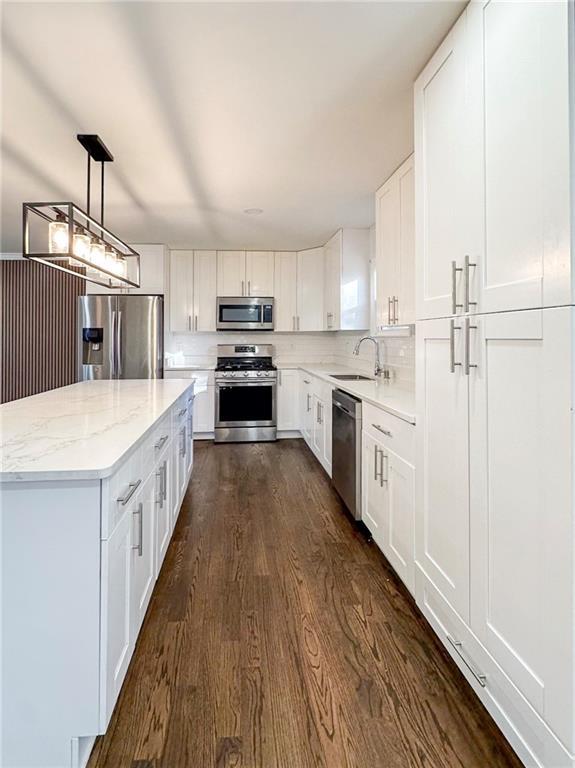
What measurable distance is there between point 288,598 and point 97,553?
1.21 m

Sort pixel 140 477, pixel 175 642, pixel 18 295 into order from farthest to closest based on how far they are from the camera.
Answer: pixel 18 295 → pixel 175 642 → pixel 140 477

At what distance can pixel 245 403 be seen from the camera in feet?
18.3

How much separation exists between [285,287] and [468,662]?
4807 millimetres

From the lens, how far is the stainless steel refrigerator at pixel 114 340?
5.17m

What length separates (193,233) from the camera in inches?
191

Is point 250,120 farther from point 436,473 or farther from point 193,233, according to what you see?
point 193,233

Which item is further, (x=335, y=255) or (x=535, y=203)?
(x=335, y=255)

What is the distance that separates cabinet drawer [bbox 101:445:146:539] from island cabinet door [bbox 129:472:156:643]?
9 cm

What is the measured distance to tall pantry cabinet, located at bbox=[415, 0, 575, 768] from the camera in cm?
111

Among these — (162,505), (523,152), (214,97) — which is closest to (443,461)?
(523,152)

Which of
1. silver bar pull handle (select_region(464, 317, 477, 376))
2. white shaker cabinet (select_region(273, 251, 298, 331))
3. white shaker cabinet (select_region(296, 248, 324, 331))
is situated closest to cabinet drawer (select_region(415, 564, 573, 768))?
silver bar pull handle (select_region(464, 317, 477, 376))

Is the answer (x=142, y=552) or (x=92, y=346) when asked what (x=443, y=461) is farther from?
(x=92, y=346)

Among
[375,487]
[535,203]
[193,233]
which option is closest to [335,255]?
[193,233]

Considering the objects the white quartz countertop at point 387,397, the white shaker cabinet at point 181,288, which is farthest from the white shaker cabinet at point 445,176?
the white shaker cabinet at point 181,288
